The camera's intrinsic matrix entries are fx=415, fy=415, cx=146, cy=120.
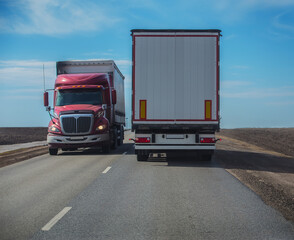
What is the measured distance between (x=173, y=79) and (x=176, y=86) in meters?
0.25

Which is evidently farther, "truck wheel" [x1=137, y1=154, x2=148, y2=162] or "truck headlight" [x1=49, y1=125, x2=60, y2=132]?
"truck headlight" [x1=49, y1=125, x2=60, y2=132]

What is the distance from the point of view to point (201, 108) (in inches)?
545

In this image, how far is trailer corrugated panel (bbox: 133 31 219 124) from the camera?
13758mm

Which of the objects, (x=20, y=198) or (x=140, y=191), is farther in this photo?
(x=140, y=191)

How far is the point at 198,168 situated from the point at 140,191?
4.50 meters

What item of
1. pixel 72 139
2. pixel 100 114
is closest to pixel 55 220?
pixel 72 139

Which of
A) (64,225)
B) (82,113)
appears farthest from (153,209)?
(82,113)

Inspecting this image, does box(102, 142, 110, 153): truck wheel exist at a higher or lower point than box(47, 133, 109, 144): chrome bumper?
lower

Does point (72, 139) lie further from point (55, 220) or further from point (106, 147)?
point (55, 220)

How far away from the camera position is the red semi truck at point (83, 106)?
17609 mm

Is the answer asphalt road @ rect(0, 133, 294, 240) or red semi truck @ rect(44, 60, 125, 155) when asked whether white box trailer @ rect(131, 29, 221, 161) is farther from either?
red semi truck @ rect(44, 60, 125, 155)

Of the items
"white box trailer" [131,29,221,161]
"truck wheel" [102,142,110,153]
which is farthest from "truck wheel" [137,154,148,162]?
"truck wheel" [102,142,110,153]

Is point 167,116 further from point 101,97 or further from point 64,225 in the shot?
point 64,225

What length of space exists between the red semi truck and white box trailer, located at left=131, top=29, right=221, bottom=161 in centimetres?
433
